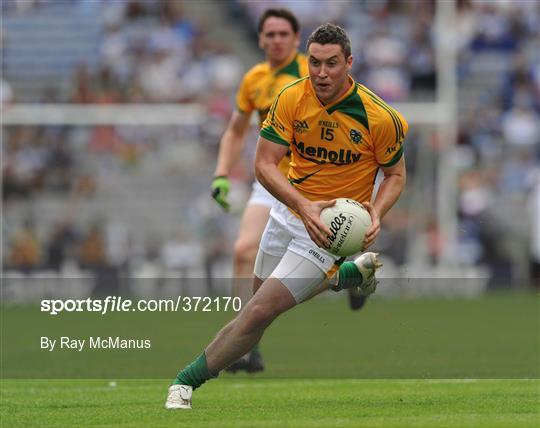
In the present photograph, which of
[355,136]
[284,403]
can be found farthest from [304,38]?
[355,136]

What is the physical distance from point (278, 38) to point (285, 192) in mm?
3280

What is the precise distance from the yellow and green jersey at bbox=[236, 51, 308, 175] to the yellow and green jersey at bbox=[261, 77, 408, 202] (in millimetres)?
2751

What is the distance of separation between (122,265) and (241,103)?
1200 cm

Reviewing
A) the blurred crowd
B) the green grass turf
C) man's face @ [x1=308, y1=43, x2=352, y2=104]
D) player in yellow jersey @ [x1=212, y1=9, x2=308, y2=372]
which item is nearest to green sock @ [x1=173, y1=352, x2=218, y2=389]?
the green grass turf

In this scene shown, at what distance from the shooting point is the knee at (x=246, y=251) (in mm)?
11016

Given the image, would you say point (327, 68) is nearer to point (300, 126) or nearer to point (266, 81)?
point (300, 126)

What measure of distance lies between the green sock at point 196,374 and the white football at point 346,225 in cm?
103

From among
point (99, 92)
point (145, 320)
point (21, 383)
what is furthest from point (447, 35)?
point (21, 383)

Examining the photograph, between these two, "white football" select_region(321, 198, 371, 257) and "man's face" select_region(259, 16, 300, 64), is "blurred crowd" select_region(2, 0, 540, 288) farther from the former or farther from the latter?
"white football" select_region(321, 198, 371, 257)

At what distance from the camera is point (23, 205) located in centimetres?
2422

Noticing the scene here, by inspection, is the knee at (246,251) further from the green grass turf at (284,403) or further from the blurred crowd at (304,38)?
the blurred crowd at (304,38)

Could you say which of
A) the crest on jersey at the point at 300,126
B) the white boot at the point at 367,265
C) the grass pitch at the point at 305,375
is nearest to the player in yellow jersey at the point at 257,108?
the grass pitch at the point at 305,375

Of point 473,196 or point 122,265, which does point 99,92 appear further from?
point 473,196

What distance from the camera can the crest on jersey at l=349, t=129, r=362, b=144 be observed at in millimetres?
8484
